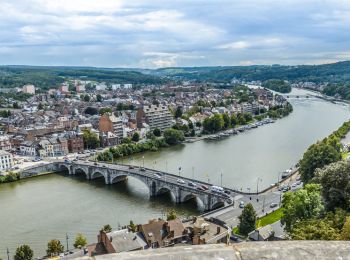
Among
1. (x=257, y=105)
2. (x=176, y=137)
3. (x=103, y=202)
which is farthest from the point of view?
(x=257, y=105)

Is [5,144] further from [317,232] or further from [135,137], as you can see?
[317,232]

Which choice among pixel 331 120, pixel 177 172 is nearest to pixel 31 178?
pixel 177 172

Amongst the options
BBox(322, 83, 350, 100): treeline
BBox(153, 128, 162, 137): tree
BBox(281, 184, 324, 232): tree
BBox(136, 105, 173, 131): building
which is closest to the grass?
BBox(281, 184, 324, 232): tree

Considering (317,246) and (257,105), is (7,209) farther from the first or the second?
(257,105)

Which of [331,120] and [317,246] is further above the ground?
[317,246]

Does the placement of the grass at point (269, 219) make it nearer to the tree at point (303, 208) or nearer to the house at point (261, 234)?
the house at point (261, 234)
